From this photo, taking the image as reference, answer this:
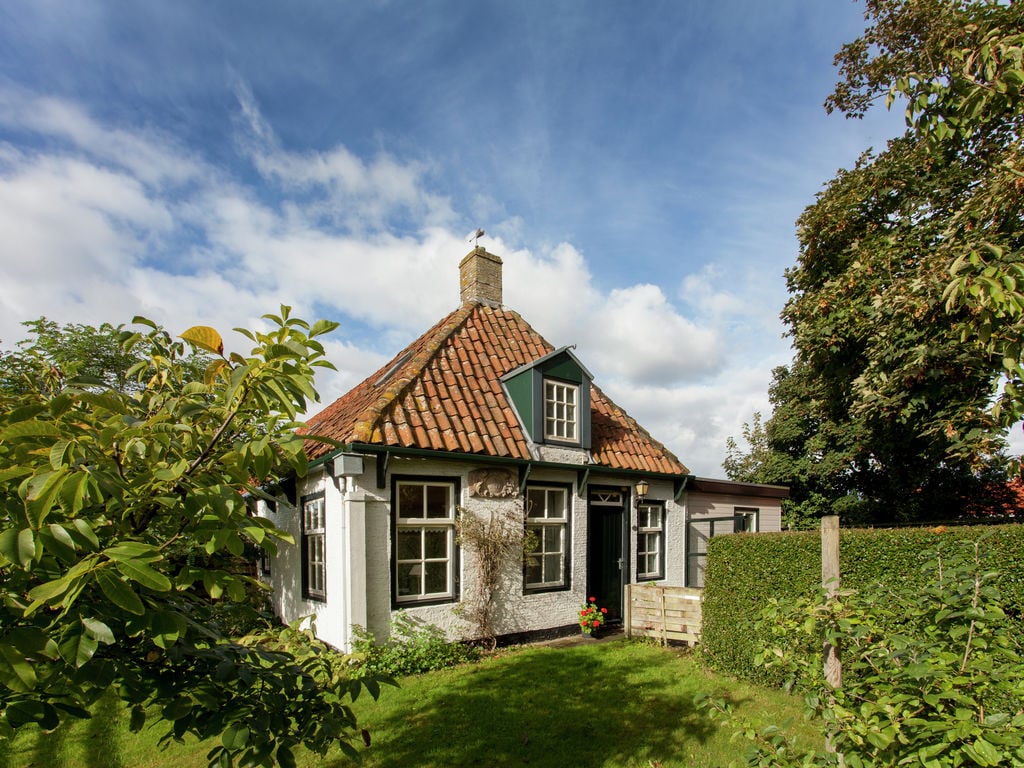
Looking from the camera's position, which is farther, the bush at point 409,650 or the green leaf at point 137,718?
the bush at point 409,650

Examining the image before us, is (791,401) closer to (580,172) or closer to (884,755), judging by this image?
(580,172)

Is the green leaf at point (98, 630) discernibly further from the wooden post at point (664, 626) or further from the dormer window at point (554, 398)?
the wooden post at point (664, 626)

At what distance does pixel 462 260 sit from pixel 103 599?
1126 centimetres

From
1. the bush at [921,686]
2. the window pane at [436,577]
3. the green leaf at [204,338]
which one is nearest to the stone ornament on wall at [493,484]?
the window pane at [436,577]

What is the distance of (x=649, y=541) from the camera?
11.1 m

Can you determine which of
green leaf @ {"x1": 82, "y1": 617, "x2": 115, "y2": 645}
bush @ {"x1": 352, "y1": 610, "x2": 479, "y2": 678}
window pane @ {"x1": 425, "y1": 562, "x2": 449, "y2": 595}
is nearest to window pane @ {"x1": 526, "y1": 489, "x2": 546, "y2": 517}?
window pane @ {"x1": 425, "y1": 562, "x2": 449, "y2": 595}

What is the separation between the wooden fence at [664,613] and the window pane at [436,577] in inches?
132

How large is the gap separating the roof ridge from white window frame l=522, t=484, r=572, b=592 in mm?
2743

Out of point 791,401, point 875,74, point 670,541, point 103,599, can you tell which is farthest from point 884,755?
point 791,401

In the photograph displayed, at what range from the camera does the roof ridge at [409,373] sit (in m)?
7.86

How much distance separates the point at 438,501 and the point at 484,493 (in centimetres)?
73

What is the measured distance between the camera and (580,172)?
8.18 meters

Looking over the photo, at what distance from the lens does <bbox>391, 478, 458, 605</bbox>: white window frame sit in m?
8.12

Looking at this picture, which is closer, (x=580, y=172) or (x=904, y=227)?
(x=580, y=172)
